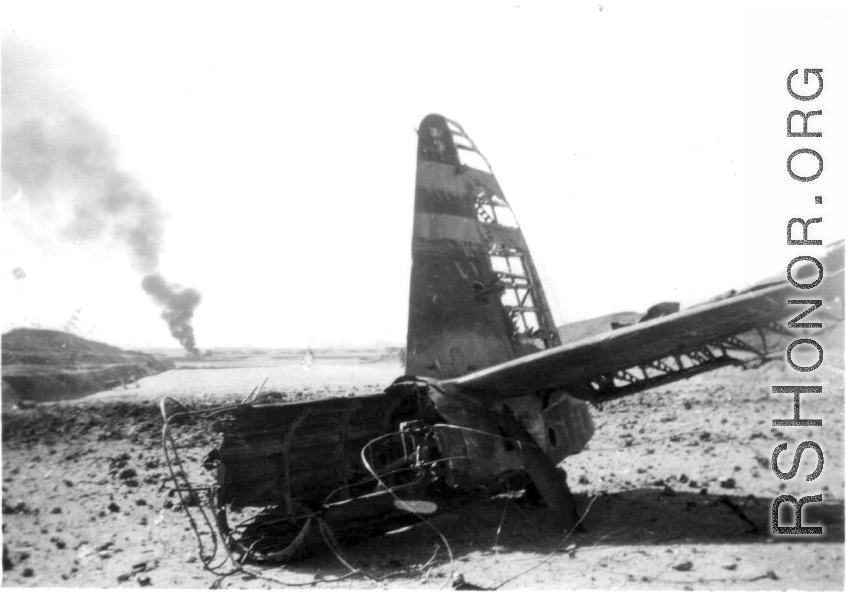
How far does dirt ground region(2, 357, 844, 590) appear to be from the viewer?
5.10 m

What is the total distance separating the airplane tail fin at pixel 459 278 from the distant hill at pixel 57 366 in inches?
248

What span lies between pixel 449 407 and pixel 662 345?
2.64m

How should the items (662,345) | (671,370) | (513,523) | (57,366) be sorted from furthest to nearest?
1. (57,366)
2. (513,523)
3. (671,370)
4. (662,345)

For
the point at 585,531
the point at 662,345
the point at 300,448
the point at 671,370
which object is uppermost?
the point at 662,345

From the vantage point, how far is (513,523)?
711cm

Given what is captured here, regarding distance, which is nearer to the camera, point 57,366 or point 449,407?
point 449,407

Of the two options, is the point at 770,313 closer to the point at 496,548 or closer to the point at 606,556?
the point at 606,556

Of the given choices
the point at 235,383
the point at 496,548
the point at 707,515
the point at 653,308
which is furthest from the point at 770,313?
the point at 235,383

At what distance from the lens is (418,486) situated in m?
6.38

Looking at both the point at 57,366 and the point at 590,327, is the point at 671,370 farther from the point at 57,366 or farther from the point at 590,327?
the point at 590,327

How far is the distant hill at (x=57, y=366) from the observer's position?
10.1 meters

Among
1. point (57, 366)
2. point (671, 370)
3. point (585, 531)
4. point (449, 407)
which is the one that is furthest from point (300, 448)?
point (57, 366)

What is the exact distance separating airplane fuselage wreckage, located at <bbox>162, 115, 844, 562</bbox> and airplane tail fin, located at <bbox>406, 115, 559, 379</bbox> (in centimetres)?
2

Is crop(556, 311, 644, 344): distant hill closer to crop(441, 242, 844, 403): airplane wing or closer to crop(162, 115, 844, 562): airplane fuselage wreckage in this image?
crop(162, 115, 844, 562): airplane fuselage wreckage
